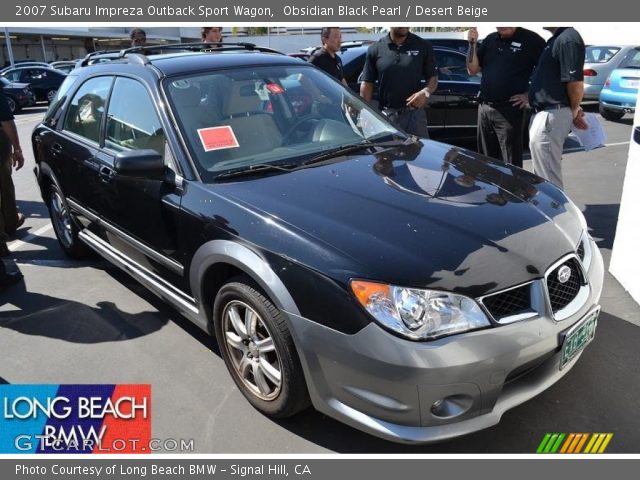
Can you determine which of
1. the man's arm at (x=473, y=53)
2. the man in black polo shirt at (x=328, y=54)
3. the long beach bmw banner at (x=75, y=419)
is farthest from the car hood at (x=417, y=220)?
the man in black polo shirt at (x=328, y=54)

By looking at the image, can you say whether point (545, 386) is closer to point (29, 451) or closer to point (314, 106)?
point (314, 106)

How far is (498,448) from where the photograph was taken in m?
2.41

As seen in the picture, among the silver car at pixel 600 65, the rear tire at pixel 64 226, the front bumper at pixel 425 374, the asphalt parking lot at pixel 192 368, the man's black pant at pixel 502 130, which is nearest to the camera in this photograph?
the front bumper at pixel 425 374

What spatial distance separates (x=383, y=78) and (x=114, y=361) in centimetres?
365

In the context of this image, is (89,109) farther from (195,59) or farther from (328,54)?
(328,54)

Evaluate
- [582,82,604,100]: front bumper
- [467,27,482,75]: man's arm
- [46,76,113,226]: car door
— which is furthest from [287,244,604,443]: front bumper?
[582,82,604,100]: front bumper

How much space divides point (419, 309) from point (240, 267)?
87 centimetres

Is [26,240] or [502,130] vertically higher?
[502,130]

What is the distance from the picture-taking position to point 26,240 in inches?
218

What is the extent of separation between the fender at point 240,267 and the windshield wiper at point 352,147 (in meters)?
0.71

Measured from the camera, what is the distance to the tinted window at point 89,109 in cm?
379

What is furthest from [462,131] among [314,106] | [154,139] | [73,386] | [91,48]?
[91,48]

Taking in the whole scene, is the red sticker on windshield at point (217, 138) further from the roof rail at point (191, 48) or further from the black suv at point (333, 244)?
the roof rail at point (191, 48)

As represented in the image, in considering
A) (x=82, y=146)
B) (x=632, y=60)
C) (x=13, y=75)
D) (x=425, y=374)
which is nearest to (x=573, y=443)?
(x=425, y=374)
